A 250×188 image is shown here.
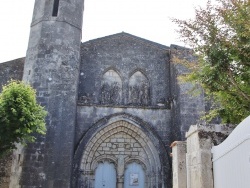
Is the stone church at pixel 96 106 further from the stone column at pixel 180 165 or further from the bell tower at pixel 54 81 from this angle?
the stone column at pixel 180 165

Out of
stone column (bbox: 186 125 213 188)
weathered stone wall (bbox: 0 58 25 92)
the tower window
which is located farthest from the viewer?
weathered stone wall (bbox: 0 58 25 92)

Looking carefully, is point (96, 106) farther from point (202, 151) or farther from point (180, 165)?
point (202, 151)

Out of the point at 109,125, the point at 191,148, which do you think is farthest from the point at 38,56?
the point at 191,148

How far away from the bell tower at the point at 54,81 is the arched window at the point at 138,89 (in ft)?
7.67

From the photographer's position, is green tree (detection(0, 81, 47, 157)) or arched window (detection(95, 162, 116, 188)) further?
arched window (detection(95, 162, 116, 188))

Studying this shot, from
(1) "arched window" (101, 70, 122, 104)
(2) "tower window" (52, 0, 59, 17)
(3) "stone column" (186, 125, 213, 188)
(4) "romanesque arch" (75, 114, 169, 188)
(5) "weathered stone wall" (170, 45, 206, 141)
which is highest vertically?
(2) "tower window" (52, 0, 59, 17)

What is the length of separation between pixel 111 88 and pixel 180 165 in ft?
23.3

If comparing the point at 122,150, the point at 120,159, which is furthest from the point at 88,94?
the point at 120,159

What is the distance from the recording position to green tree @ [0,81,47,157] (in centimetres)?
880

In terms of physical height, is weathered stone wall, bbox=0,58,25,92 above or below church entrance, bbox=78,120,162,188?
above

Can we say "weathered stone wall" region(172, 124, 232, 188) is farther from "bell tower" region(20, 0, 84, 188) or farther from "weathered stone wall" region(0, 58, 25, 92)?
"weathered stone wall" region(0, 58, 25, 92)

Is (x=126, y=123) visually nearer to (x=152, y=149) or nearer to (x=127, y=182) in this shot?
(x=152, y=149)

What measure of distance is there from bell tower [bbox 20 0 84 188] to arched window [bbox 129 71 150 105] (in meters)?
2.34

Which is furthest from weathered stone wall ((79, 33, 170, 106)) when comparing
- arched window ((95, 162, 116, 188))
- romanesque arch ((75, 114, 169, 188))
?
arched window ((95, 162, 116, 188))
